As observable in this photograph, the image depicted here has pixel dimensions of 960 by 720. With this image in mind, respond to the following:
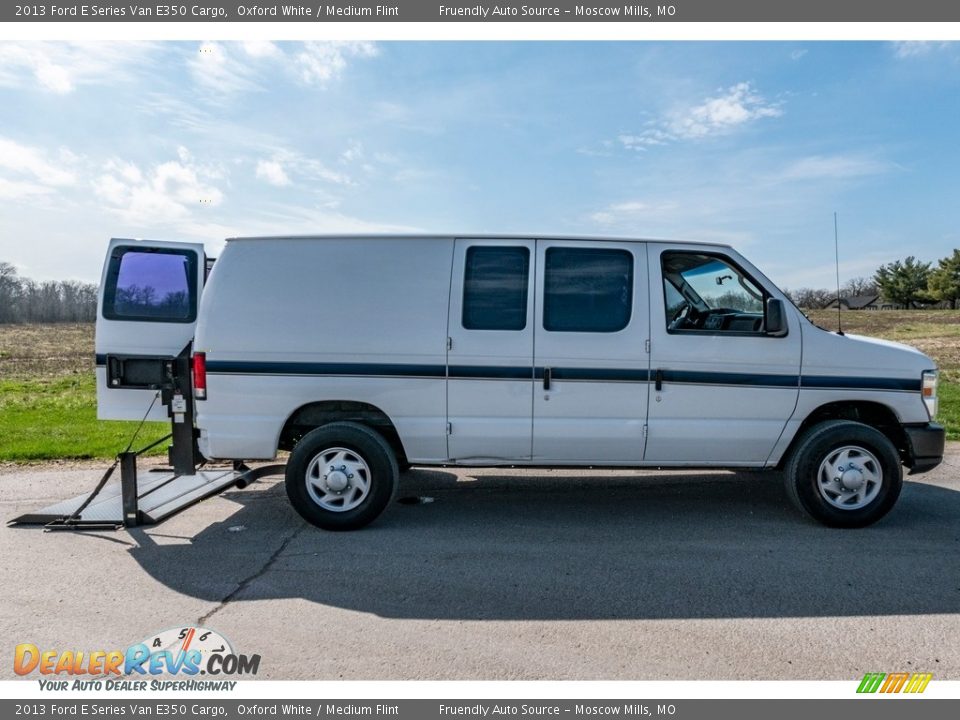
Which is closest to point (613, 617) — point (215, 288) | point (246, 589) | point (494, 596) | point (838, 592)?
point (494, 596)

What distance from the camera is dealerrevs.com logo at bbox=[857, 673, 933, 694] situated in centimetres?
327

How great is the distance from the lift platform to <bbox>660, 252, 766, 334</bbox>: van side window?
4.11 metres

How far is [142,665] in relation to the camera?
3.48 metres

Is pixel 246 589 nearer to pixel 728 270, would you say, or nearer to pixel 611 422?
pixel 611 422

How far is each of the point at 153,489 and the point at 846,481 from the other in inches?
230

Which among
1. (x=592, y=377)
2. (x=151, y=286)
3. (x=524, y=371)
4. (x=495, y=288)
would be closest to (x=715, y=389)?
(x=592, y=377)

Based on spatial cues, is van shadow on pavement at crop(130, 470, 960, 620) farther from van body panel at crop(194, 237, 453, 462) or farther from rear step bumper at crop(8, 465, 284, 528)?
van body panel at crop(194, 237, 453, 462)

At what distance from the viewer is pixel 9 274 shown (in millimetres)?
60469

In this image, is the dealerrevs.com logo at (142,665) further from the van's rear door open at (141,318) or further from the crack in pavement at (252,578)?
the van's rear door open at (141,318)

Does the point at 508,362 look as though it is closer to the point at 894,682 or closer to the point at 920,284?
the point at 894,682

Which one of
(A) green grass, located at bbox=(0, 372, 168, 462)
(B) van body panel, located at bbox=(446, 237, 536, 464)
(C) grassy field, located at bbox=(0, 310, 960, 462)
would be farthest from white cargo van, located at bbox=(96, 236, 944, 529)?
(A) green grass, located at bbox=(0, 372, 168, 462)

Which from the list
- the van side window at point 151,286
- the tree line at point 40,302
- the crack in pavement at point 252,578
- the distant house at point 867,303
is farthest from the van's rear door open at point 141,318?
the distant house at point 867,303

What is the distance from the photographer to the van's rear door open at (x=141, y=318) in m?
5.80

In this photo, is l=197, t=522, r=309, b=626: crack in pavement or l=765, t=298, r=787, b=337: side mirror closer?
l=197, t=522, r=309, b=626: crack in pavement
